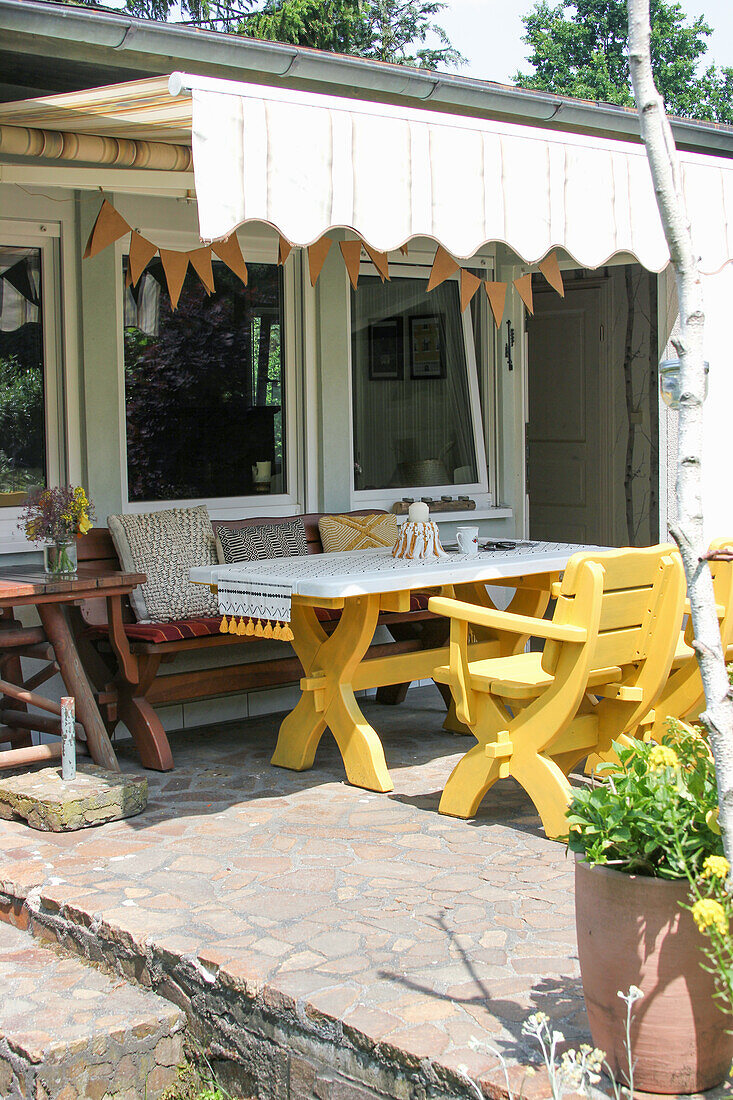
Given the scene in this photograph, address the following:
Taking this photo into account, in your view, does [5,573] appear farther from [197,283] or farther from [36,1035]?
[36,1035]

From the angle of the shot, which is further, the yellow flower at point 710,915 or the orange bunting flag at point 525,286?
the orange bunting flag at point 525,286

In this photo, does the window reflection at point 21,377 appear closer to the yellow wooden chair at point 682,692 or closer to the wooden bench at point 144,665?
the wooden bench at point 144,665

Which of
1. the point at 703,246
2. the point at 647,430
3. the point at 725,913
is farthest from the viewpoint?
the point at 647,430

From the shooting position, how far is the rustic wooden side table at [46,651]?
180 inches

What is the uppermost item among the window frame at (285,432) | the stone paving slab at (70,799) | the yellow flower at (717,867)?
the window frame at (285,432)

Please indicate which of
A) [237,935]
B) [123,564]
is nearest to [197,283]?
[123,564]

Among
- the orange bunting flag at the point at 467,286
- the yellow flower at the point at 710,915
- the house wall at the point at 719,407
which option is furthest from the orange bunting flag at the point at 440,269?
the yellow flower at the point at 710,915

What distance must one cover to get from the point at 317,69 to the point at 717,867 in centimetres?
406

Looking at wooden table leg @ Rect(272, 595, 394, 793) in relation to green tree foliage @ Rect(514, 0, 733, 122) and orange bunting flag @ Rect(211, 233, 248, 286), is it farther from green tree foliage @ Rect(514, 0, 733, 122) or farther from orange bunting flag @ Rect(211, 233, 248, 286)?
green tree foliage @ Rect(514, 0, 733, 122)

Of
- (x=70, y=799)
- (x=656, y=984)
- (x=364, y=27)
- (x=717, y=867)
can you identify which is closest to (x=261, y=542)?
(x=70, y=799)

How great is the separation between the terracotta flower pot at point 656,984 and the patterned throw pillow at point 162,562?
3335 mm

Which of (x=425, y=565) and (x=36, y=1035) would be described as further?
(x=425, y=565)

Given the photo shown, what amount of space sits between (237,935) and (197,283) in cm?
384

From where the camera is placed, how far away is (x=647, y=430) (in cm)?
856
